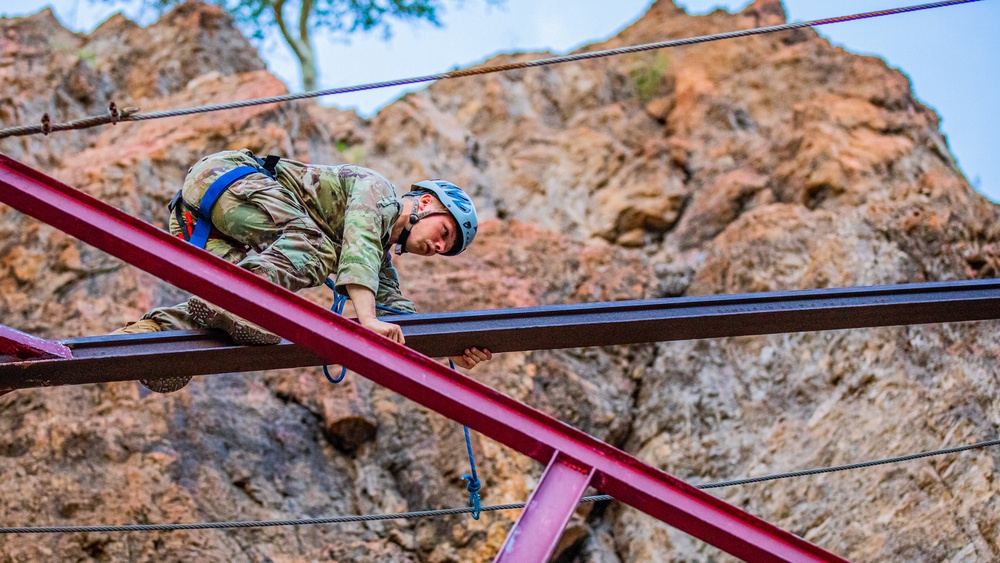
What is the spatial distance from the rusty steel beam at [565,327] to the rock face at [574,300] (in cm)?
187

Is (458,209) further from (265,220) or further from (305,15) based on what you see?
(305,15)

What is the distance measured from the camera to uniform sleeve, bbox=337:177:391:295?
4242mm

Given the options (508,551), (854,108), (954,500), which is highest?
(854,108)

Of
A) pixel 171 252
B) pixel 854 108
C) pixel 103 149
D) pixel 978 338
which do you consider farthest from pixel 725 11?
pixel 171 252

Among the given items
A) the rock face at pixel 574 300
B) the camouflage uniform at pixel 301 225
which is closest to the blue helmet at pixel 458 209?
the camouflage uniform at pixel 301 225

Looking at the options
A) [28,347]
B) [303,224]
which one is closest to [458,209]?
[303,224]

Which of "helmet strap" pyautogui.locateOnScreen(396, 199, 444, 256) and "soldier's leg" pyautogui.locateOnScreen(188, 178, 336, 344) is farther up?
"helmet strap" pyautogui.locateOnScreen(396, 199, 444, 256)

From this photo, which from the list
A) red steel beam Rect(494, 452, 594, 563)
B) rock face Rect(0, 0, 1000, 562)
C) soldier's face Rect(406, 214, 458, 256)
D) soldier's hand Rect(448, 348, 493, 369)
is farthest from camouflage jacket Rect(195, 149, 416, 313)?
rock face Rect(0, 0, 1000, 562)

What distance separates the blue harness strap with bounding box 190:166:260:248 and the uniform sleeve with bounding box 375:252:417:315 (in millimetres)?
751

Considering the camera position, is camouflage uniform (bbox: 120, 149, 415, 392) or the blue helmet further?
the blue helmet

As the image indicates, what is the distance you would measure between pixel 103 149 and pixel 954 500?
6919 mm

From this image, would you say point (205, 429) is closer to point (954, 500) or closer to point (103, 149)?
point (103, 149)

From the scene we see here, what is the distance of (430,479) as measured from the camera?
21.8 ft

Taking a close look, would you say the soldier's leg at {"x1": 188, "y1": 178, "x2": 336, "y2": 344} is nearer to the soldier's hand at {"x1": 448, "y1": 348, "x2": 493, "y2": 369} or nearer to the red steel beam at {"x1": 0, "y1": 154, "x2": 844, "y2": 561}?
the red steel beam at {"x1": 0, "y1": 154, "x2": 844, "y2": 561}
